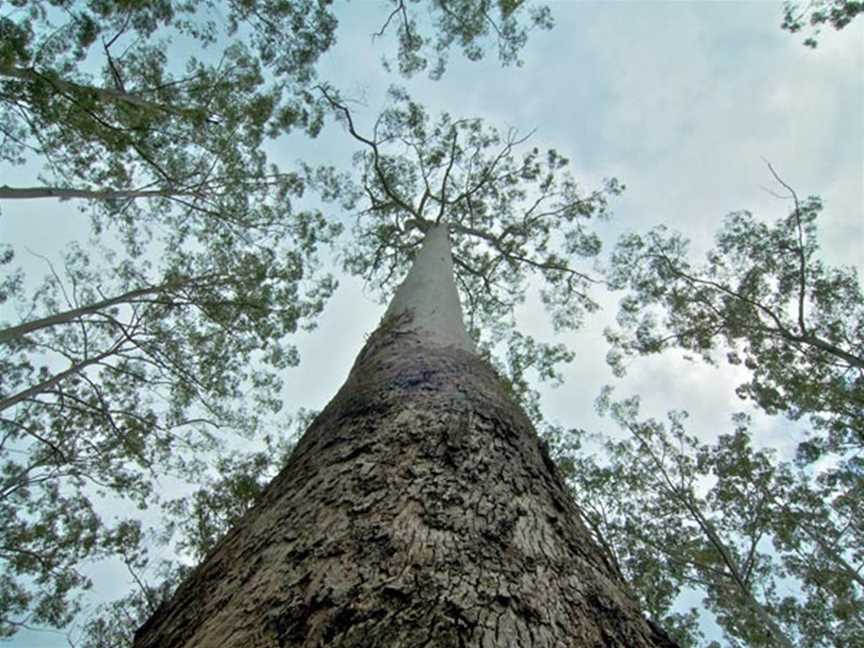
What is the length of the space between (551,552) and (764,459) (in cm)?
1058

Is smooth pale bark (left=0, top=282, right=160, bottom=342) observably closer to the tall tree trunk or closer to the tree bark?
the tree bark

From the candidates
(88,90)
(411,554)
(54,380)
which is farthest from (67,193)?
(411,554)

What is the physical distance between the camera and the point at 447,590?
85cm

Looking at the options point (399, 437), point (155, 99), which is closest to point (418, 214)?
point (155, 99)

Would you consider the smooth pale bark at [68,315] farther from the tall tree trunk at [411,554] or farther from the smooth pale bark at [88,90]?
the tall tree trunk at [411,554]

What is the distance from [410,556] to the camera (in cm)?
95

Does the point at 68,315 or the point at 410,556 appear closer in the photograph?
the point at 410,556

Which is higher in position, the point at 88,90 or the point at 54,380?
the point at 88,90

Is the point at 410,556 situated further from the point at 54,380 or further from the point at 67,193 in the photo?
the point at 54,380

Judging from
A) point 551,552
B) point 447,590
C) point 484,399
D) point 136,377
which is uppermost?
point 136,377

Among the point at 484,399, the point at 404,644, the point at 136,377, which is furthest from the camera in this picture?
the point at 136,377

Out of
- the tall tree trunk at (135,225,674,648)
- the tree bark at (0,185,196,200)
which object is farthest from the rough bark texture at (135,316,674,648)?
the tree bark at (0,185,196,200)

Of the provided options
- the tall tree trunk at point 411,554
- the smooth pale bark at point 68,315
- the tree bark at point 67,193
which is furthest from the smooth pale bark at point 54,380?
the tall tree trunk at point 411,554

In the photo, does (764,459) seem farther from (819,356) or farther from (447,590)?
(447,590)
